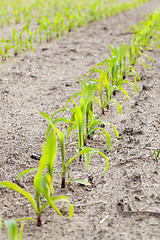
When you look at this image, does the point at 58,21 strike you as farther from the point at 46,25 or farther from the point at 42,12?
the point at 42,12

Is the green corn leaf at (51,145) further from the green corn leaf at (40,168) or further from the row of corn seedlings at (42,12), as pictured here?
the row of corn seedlings at (42,12)

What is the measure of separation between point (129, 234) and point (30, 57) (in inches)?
113

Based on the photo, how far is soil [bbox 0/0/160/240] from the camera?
1364 millimetres

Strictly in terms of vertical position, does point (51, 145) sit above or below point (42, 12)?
below

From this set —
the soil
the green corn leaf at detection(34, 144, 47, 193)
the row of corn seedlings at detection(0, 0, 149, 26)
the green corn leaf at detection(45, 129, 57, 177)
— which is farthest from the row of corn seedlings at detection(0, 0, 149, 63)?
the green corn leaf at detection(34, 144, 47, 193)

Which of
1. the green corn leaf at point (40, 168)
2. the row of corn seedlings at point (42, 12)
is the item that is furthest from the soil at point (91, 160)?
the row of corn seedlings at point (42, 12)

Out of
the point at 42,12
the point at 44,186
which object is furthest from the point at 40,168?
the point at 42,12

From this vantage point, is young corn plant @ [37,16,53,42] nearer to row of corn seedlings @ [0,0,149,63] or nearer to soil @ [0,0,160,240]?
row of corn seedlings @ [0,0,149,63]

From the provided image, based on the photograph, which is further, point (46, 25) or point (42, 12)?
point (42, 12)

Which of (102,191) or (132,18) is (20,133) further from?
(132,18)

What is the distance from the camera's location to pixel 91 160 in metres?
1.91

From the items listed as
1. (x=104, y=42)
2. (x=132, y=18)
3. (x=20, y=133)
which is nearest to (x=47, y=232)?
(x=20, y=133)

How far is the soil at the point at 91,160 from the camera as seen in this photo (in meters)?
1.36

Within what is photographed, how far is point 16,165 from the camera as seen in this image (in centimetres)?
184
